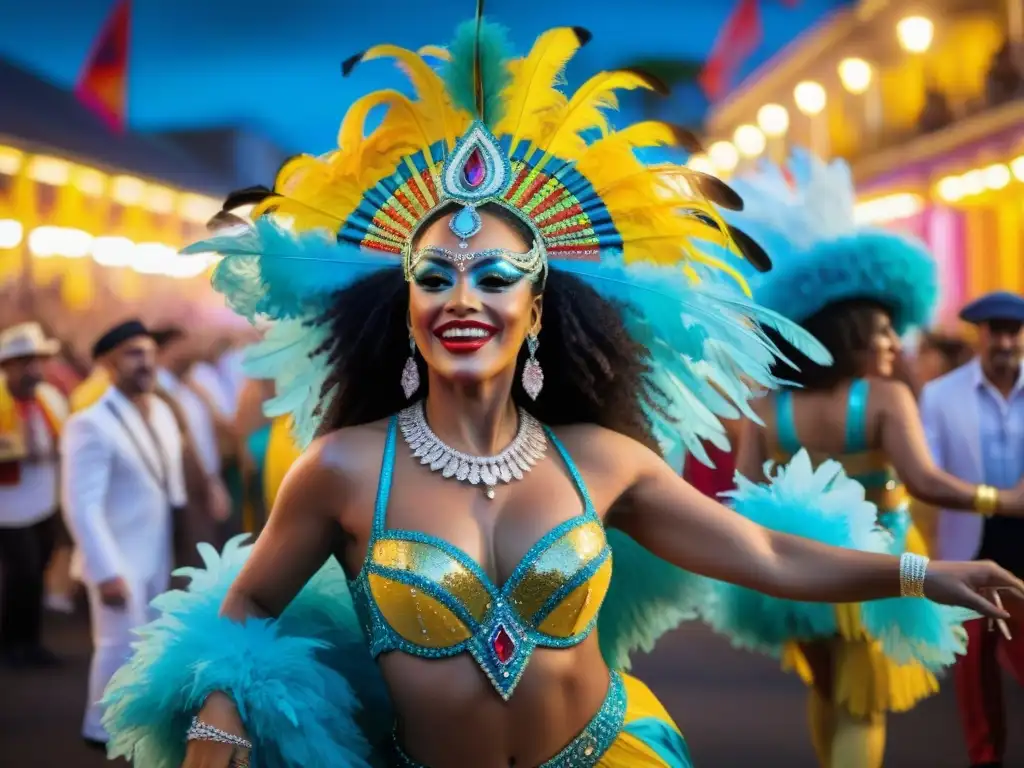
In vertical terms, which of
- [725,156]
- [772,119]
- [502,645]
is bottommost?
[502,645]

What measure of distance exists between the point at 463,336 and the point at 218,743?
2.85ft

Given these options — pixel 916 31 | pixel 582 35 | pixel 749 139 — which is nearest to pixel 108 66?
pixel 916 31

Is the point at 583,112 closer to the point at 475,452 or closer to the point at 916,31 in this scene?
the point at 475,452

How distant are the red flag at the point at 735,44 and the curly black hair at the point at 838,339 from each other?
53.8ft

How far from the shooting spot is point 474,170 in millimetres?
2783

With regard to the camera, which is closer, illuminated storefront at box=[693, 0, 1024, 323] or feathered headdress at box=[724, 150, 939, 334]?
feathered headdress at box=[724, 150, 939, 334]

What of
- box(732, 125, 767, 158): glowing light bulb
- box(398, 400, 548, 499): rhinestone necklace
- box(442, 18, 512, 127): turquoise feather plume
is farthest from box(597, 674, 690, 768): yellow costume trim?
box(732, 125, 767, 158): glowing light bulb

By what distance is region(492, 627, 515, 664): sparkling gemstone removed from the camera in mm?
2582

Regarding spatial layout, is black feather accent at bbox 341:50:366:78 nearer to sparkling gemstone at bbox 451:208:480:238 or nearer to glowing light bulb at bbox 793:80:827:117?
sparkling gemstone at bbox 451:208:480:238

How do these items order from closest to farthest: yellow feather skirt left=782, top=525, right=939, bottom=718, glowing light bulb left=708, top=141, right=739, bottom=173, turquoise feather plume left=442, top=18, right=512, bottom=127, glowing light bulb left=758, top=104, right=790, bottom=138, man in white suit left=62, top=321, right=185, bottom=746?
1. turquoise feather plume left=442, top=18, right=512, bottom=127
2. yellow feather skirt left=782, top=525, right=939, bottom=718
3. man in white suit left=62, top=321, right=185, bottom=746
4. glowing light bulb left=758, top=104, right=790, bottom=138
5. glowing light bulb left=708, top=141, right=739, bottom=173

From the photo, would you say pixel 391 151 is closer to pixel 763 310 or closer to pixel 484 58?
pixel 484 58

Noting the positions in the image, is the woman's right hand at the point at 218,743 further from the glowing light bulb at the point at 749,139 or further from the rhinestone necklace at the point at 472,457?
the glowing light bulb at the point at 749,139

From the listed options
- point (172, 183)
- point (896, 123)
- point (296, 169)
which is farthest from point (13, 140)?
point (896, 123)

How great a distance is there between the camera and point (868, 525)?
10.2 ft
